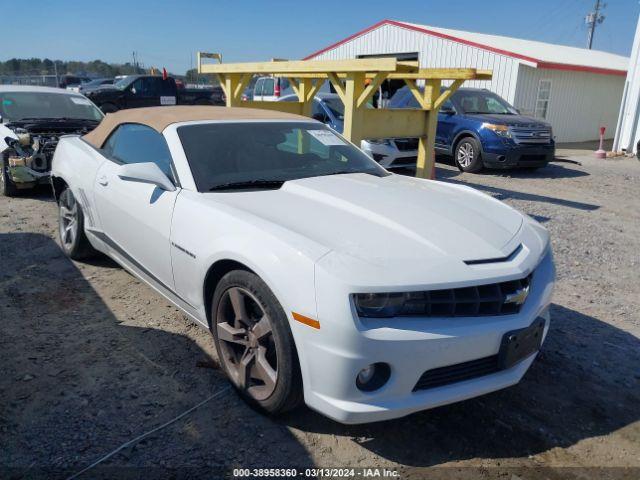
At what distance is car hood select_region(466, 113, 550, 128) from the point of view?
34.6ft

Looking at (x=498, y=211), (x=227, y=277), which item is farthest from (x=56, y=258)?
(x=498, y=211)

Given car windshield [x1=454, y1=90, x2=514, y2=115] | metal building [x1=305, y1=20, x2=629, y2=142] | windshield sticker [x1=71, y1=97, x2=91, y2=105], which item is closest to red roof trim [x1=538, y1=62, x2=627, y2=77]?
metal building [x1=305, y1=20, x2=629, y2=142]

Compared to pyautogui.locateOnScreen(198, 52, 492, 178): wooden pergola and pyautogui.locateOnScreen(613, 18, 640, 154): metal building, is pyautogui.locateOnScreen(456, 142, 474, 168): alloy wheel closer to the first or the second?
pyautogui.locateOnScreen(198, 52, 492, 178): wooden pergola

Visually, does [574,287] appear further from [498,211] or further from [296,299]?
[296,299]

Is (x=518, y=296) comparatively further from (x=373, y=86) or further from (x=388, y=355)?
(x=373, y=86)

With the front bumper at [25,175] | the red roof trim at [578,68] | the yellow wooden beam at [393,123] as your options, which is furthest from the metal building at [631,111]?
the front bumper at [25,175]

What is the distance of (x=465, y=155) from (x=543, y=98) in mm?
8321

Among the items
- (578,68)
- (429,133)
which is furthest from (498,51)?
(429,133)

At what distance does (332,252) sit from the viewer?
2.31 meters


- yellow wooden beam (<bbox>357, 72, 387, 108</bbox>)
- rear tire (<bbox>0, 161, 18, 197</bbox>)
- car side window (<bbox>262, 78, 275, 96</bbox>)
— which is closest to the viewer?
yellow wooden beam (<bbox>357, 72, 387, 108</bbox>)

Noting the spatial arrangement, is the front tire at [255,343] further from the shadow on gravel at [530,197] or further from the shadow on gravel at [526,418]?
the shadow on gravel at [530,197]

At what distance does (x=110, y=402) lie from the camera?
279 centimetres

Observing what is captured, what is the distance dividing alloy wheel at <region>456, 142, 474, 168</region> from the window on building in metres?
7.87

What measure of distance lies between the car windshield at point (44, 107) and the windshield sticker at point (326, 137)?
209 inches
